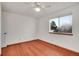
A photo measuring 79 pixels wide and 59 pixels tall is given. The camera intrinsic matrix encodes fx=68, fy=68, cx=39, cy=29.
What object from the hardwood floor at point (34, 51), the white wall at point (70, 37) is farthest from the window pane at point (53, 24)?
the hardwood floor at point (34, 51)

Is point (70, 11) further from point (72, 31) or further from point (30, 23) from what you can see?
point (30, 23)

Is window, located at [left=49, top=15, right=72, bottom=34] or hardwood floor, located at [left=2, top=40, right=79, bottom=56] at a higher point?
window, located at [left=49, top=15, right=72, bottom=34]

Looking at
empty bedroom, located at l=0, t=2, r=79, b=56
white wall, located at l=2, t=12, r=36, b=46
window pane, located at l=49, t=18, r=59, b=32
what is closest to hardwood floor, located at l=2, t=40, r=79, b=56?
empty bedroom, located at l=0, t=2, r=79, b=56

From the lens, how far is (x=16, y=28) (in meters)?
4.40

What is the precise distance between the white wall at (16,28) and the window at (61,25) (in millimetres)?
1778

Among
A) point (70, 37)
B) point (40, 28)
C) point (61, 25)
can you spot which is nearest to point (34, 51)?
point (70, 37)

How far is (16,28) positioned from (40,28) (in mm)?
2097

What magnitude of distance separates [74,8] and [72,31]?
1.02m

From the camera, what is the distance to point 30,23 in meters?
5.49

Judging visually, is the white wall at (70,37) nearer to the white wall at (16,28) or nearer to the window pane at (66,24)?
the window pane at (66,24)

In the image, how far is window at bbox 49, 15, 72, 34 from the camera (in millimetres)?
3274

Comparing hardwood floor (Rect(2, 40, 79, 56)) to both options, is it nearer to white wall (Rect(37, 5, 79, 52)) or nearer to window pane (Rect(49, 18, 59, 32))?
white wall (Rect(37, 5, 79, 52))

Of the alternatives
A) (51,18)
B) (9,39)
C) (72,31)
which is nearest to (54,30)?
(51,18)

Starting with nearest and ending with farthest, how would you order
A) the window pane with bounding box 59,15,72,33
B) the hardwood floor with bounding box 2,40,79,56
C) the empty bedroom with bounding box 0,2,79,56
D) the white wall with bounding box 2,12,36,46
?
1. the hardwood floor with bounding box 2,40,79,56
2. the empty bedroom with bounding box 0,2,79,56
3. the window pane with bounding box 59,15,72,33
4. the white wall with bounding box 2,12,36,46
